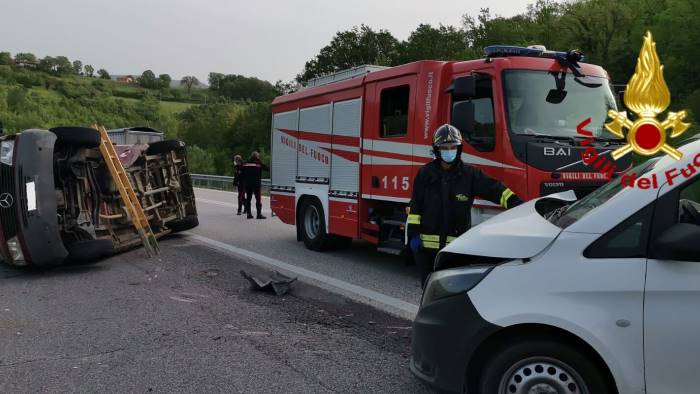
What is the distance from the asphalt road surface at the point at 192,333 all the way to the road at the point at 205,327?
0.04ft

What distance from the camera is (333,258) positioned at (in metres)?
8.41

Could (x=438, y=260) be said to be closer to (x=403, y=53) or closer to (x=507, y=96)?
(x=507, y=96)

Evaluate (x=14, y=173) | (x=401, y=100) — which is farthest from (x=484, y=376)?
(x=14, y=173)

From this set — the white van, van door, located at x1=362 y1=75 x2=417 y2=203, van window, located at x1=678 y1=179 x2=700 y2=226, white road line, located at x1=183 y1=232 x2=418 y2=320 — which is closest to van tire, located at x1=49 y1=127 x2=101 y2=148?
white road line, located at x1=183 y1=232 x2=418 y2=320

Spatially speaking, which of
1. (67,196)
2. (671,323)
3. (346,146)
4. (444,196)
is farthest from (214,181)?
(671,323)

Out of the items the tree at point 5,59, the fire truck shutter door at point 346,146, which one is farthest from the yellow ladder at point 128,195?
the tree at point 5,59

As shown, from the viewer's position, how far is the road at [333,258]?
625 cm

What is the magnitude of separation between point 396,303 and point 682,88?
29130 millimetres

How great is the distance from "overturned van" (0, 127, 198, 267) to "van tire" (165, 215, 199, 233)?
1.19 ft

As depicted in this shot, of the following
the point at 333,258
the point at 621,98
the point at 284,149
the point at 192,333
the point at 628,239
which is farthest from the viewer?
the point at 284,149

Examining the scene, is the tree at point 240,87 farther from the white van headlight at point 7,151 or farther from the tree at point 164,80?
the white van headlight at point 7,151

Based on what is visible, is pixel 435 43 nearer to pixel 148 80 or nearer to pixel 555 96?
pixel 555 96

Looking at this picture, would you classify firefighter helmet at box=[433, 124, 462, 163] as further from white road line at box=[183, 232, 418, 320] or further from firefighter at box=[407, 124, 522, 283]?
white road line at box=[183, 232, 418, 320]

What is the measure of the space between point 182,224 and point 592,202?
8259 mm
